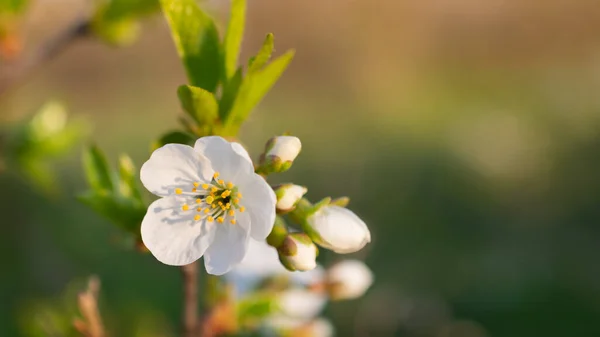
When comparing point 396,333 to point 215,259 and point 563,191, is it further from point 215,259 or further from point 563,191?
point 215,259

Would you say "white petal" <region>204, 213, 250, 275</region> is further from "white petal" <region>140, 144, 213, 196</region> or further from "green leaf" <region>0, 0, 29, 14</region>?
"green leaf" <region>0, 0, 29, 14</region>

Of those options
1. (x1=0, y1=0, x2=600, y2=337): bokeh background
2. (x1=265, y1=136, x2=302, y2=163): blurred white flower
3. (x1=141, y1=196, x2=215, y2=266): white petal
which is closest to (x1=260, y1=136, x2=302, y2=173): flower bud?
(x1=265, y1=136, x2=302, y2=163): blurred white flower

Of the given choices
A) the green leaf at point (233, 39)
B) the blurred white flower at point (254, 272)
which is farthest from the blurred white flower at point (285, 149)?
the blurred white flower at point (254, 272)

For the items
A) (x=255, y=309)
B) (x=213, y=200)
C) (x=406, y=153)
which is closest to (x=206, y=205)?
(x=213, y=200)

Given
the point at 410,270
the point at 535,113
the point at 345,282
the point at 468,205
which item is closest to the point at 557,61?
the point at 535,113

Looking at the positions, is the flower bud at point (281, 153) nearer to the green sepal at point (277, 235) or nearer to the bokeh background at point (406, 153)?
the green sepal at point (277, 235)

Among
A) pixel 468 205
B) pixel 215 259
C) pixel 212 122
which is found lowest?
pixel 215 259

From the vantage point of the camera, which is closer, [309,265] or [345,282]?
[309,265]
